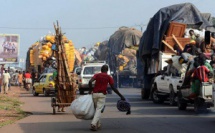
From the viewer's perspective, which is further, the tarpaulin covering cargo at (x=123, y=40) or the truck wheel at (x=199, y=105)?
the tarpaulin covering cargo at (x=123, y=40)

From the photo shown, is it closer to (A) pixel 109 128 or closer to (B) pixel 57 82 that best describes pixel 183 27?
→ (B) pixel 57 82

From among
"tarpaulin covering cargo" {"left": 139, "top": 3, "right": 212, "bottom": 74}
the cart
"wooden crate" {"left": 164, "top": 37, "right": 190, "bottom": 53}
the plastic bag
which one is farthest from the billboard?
the plastic bag

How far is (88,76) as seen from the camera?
33938 millimetres

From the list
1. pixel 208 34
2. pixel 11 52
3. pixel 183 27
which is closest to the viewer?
pixel 208 34

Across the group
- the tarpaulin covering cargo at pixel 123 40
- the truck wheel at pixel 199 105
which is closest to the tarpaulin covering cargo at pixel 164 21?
the truck wheel at pixel 199 105

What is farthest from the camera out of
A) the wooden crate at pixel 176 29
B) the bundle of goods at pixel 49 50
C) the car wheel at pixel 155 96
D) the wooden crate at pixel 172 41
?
the bundle of goods at pixel 49 50

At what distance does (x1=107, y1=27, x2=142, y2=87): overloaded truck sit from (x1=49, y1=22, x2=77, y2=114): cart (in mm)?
38392

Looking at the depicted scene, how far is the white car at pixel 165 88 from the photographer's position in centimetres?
2169

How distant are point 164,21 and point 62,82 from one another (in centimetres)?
856

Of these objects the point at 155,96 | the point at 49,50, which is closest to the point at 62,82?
the point at 155,96

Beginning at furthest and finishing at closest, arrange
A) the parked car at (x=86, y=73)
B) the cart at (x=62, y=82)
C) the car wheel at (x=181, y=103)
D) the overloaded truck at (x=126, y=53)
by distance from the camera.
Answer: the overloaded truck at (x=126, y=53)
the parked car at (x=86, y=73)
the car wheel at (x=181, y=103)
the cart at (x=62, y=82)

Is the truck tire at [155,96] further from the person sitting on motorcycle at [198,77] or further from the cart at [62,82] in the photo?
the cart at [62,82]

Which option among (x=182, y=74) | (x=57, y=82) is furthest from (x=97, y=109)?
(x=182, y=74)

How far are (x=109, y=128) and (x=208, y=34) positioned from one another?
4.30 metres
